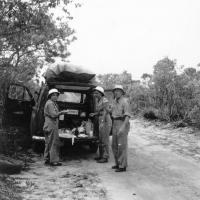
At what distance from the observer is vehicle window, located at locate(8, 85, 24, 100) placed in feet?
42.0

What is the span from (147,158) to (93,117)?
174cm

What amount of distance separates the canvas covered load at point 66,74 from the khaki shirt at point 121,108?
7.01 feet

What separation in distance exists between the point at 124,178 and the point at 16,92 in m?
6.15

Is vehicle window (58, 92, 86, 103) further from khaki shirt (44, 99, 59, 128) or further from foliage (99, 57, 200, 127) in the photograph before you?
foliage (99, 57, 200, 127)

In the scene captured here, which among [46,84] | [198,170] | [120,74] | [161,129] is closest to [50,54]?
[161,129]

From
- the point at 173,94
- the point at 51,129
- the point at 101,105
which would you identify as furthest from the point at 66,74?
the point at 173,94

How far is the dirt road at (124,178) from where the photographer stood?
6807 millimetres

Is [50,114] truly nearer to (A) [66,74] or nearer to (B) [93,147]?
(A) [66,74]

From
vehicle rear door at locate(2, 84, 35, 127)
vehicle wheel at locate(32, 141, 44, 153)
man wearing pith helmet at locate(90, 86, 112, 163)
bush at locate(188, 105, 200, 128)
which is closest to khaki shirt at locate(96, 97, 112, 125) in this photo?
man wearing pith helmet at locate(90, 86, 112, 163)

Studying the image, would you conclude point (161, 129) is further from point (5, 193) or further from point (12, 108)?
point (5, 193)

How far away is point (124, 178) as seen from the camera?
26.4ft

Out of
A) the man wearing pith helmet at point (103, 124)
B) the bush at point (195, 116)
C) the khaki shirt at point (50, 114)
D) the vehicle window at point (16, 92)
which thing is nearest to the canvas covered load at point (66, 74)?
the man wearing pith helmet at point (103, 124)

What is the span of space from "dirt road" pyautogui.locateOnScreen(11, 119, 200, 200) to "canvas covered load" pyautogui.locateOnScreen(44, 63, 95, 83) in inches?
79.8

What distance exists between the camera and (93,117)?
10.6 m
